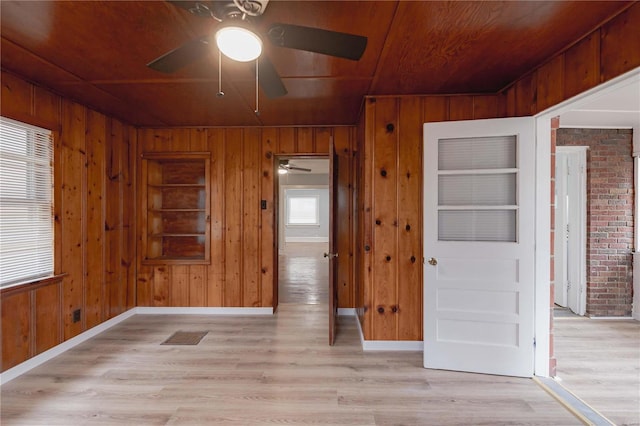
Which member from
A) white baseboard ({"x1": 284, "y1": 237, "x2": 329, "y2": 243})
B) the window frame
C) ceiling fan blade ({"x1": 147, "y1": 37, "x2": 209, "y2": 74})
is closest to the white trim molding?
white baseboard ({"x1": 284, "y1": 237, "x2": 329, "y2": 243})

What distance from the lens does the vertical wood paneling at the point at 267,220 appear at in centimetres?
396

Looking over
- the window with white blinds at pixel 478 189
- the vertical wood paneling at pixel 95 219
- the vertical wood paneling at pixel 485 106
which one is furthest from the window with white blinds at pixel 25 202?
the vertical wood paneling at pixel 485 106

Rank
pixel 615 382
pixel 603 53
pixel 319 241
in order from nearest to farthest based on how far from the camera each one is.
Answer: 1. pixel 603 53
2. pixel 615 382
3. pixel 319 241

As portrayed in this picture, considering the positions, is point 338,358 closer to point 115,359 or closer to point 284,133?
point 115,359

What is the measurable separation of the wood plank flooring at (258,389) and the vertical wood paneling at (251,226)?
87cm

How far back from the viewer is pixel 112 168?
362 cm

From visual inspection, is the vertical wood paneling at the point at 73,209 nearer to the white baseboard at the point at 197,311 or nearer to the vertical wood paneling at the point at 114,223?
the vertical wood paneling at the point at 114,223

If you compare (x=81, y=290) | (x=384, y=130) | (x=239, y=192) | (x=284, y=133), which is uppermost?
(x=284, y=133)

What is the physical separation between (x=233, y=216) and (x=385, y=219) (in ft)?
6.80

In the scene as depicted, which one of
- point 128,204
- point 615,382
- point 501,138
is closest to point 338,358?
point 615,382

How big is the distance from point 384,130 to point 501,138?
983 mm

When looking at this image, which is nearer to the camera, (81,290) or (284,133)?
(81,290)

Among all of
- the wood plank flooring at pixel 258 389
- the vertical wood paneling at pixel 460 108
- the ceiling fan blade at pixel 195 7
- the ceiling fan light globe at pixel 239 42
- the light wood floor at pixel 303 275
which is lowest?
the wood plank flooring at pixel 258 389

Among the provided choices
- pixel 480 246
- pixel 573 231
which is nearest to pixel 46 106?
pixel 480 246
